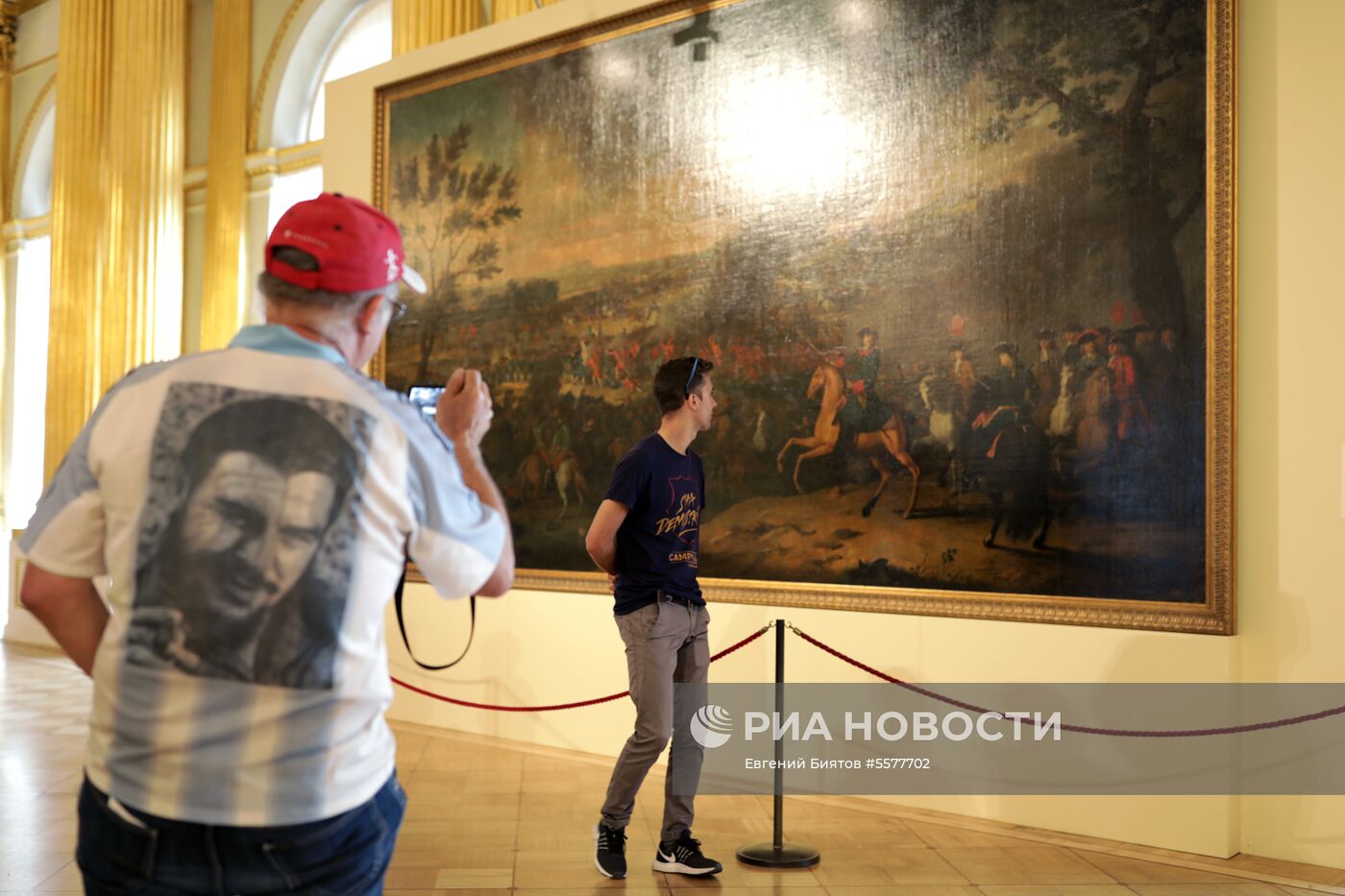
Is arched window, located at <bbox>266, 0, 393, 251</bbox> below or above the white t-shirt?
above

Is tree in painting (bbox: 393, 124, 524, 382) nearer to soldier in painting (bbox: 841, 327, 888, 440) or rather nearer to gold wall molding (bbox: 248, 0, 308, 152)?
soldier in painting (bbox: 841, 327, 888, 440)

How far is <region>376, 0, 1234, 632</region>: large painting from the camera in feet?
21.4

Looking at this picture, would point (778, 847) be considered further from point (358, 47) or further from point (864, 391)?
point (358, 47)

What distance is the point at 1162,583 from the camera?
6457 mm

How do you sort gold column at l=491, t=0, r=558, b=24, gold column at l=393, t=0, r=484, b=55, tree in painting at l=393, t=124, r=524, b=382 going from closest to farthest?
tree in painting at l=393, t=124, r=524, b=382
gold column at l=491, t=0, r=558, b=24
gold column at l=393, t=0, r=484, b=55

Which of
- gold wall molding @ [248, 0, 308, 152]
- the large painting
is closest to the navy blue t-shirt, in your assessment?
the large painting

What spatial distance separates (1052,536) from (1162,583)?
636mm

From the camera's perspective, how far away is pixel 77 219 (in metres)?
16.8

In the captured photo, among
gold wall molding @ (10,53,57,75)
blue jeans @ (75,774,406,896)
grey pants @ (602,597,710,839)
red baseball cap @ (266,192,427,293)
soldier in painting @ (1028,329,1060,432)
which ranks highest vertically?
gold wall molding @ (10,53,57,75)

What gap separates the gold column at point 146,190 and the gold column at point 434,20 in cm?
582

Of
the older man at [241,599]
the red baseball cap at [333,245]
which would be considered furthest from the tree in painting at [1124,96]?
the older man at [241,599]

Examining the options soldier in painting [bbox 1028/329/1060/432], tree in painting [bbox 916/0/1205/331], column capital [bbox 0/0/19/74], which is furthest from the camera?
column capital [bbox 0/0/19/74]

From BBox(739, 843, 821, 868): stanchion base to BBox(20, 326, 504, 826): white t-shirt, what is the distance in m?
4.36

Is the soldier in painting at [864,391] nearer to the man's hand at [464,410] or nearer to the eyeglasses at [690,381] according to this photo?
the eyeglasses at [690,381]
